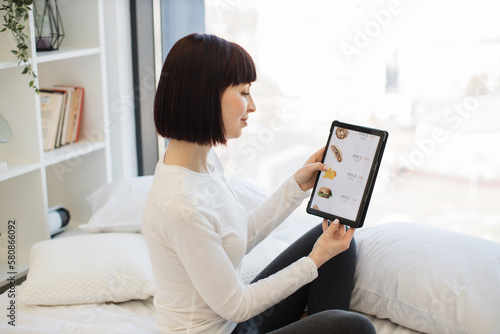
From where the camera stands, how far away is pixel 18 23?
1709mm

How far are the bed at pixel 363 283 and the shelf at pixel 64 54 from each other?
60 cm

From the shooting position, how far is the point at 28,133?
181 cm

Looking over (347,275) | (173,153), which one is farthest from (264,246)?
(173,153)

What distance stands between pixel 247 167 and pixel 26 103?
3.28 ft

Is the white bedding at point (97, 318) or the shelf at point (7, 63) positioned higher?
the shelf at point (7, 63)

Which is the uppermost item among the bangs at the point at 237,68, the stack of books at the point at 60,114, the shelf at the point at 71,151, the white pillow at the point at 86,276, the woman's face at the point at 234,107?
the bangs at the point at 237,68

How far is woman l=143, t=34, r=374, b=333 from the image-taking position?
105cm

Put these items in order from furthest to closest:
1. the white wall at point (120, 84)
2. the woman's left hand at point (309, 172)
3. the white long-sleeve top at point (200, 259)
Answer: the white wall at point (120, 84)
the woman's left hand at point (309, 172)
the white long-sleeve top at point (200, 259)

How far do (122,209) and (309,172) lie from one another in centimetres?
73

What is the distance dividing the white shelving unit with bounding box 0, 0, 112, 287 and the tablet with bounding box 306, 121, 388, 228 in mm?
981

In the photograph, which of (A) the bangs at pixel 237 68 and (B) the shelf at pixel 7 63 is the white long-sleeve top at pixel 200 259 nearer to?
(A) the bangs at pixel 237 68

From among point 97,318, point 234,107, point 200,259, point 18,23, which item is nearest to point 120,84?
point 18,23

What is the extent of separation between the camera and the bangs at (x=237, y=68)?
1.09m

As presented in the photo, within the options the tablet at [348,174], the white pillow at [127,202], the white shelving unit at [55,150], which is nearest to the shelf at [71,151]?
the white shelving unit at [55,150]
